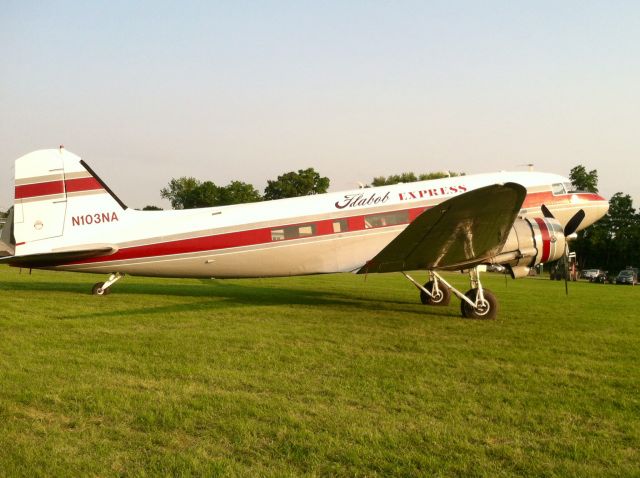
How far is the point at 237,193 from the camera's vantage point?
96.1 m

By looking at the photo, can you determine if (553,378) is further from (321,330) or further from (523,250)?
(523,250)

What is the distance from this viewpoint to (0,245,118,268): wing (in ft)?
39.8

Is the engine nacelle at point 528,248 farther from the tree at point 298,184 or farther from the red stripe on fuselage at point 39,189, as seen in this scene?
the tree at point 298,184

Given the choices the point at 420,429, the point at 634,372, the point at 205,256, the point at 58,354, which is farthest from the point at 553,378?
the point at 205,256

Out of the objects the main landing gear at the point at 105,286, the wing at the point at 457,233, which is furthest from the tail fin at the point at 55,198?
the wing at the point at 457,233

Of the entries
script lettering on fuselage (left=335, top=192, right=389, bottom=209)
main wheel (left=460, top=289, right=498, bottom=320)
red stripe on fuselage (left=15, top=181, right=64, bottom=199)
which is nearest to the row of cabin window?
script lettering on fuselage (left=335, top=192, right=389, bottom=209)

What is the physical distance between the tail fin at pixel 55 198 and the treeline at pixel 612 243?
199ft

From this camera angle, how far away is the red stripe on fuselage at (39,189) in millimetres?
12383

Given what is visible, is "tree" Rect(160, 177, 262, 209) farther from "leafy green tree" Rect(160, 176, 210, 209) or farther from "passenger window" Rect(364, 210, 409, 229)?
"passenger window" Rect(364, 210, 409, 229)

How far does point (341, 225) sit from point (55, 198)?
703 cm

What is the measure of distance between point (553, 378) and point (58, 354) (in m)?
6.27

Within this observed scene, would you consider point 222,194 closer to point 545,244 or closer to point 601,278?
point 601,278

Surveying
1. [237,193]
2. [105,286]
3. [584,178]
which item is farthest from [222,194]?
[105,286]

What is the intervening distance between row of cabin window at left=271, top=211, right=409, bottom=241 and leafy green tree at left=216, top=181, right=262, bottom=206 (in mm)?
83574
